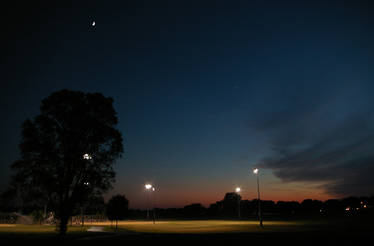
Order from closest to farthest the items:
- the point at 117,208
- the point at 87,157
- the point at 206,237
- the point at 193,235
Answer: the point at 206,237 → the point at 193,235 → the point at 87,157 → the point at 117,208

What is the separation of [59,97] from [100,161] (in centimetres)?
762

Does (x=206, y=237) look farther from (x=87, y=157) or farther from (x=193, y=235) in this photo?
(x=87, y=157)

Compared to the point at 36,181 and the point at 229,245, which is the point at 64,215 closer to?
the point at 36,181

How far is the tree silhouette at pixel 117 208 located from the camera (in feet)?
170

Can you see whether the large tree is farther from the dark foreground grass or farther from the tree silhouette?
the tree silhouette

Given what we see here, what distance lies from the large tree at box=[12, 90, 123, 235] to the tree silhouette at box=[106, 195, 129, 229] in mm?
23163

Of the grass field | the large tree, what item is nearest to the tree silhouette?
the grass field

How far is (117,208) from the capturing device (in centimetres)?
5228

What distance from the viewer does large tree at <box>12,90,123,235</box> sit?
28.0 meters

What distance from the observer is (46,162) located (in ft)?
92.3

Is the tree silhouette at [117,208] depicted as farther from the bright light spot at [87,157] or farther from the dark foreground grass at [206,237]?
the bright light spot at [87,157]

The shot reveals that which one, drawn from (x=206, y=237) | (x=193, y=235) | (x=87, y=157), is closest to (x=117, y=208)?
(x=87, y=157)

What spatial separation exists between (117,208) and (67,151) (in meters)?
26.5

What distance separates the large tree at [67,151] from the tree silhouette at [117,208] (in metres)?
23.2
